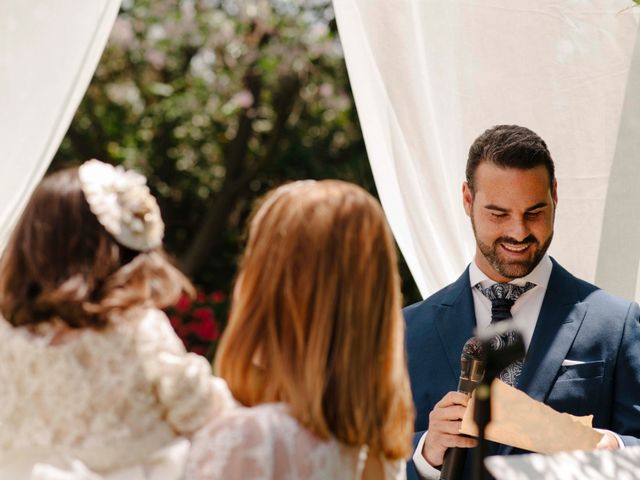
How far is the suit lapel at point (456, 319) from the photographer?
93.9 inches

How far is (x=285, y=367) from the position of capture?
154 centimetres

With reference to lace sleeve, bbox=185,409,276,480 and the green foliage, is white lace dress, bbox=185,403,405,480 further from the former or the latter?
the green foliage

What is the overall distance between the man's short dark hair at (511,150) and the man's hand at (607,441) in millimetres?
625

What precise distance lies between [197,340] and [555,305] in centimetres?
434

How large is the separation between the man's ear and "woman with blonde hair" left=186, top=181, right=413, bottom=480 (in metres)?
1.01

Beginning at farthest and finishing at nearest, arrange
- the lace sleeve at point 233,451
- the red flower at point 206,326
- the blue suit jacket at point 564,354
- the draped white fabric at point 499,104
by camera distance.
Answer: the red flower at point 206,326 < the draped white fabric at point 499,104 < the blue suit jacket at point 564,354 < the lace sleeve at point 233,451

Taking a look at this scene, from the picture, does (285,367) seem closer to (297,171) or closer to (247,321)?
(247,321)

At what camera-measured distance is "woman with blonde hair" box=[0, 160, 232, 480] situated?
1652mm

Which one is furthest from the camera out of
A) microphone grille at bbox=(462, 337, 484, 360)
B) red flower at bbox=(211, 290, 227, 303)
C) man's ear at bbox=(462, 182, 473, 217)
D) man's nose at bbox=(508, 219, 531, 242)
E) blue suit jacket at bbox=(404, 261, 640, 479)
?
red flower at bbox=(211, 290, 227, 303)

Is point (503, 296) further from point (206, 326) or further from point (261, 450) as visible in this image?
point (206, 326)

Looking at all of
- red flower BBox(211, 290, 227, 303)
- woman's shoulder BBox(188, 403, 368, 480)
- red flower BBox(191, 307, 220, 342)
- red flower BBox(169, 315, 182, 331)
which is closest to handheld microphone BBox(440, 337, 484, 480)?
woman's shoulder BBox(188, 403, 368, 480)

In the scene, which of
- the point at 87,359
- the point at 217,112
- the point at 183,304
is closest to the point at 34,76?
the point at 87,359

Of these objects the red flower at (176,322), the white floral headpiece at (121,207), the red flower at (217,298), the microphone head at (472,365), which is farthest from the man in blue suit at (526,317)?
the red flower at (217,298)

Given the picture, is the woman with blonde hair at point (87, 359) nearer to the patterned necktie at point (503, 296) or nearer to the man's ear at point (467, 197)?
the patterned necktie at point (503, 296)
